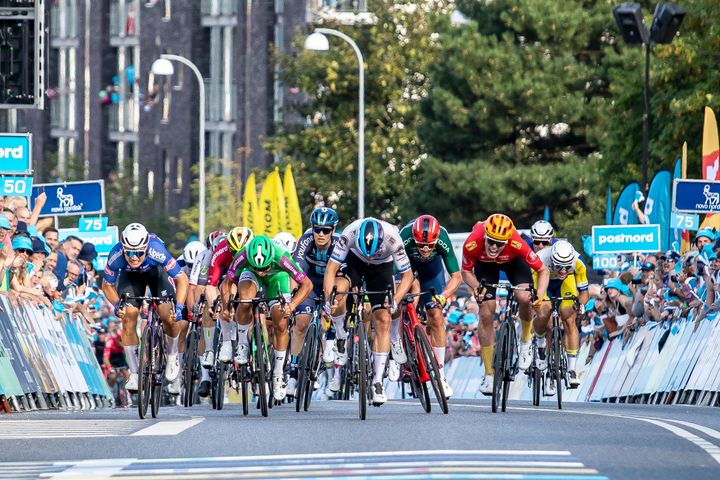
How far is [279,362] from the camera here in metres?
19.9

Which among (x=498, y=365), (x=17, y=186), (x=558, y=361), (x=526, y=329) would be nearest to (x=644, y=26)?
(x=17, y=186)

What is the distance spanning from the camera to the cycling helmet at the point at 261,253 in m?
18.8

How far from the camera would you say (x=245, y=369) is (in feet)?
63.4

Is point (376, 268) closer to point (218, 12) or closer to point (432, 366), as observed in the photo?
point (432, 366)

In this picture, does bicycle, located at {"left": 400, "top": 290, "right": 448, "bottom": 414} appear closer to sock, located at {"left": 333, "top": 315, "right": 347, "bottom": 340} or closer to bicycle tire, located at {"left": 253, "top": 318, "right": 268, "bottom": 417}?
sock, located at {"left": 333, "top": 315, "right": 347, "bottom": 340}

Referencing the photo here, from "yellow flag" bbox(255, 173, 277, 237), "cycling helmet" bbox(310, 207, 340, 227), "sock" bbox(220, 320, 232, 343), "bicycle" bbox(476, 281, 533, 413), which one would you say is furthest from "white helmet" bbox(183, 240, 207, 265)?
"yellow flag" bbox(255, 173, 277, 237)

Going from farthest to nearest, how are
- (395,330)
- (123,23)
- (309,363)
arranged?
1. (123,23)
2. (309,363)
3. (395,330)

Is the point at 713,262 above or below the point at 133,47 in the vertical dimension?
below

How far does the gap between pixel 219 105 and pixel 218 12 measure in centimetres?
345

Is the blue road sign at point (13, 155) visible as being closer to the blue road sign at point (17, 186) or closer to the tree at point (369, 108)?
the blue road sign at point (17, 186)

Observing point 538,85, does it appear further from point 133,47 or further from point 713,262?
A: point 713,262

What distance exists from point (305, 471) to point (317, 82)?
56.2 m

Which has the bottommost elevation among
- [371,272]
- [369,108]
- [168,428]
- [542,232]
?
[168,428]

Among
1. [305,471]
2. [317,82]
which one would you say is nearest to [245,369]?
[305,471]
